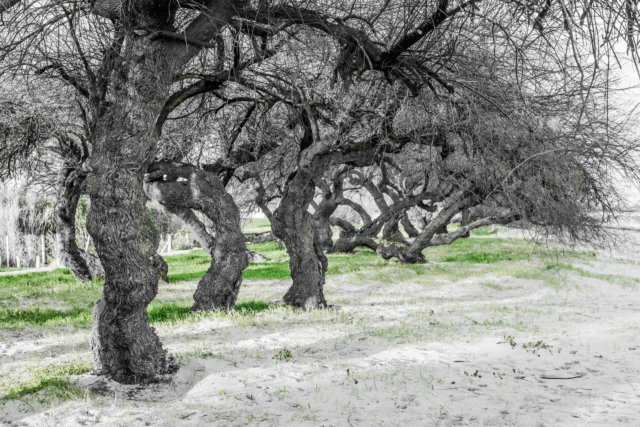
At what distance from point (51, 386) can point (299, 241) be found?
6504mm

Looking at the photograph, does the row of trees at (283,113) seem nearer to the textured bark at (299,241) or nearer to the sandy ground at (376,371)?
the textured bark at (299,241)

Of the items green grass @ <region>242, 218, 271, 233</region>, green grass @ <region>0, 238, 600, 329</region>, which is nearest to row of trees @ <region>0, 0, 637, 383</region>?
green grass @ <region>0, 238, 600, 329</region>

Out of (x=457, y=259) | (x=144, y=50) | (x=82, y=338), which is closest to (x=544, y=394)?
(x=144, y=50)

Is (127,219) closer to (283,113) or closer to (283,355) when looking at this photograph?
(283,355)

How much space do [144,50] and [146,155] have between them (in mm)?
1252

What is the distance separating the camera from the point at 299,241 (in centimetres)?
1203

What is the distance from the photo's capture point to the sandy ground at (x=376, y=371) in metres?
5.71

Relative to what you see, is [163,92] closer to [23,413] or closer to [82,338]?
[23,413]

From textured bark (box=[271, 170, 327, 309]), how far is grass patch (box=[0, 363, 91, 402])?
553 cm

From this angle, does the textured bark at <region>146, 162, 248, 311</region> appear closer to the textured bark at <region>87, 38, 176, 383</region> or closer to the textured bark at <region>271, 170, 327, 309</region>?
the textured bark at <region>271, 170, 327, 309</region>

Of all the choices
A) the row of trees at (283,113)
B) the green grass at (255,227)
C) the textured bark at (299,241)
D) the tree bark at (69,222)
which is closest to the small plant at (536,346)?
the row of trees at (283,113)

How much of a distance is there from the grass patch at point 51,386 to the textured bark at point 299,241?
5.53m

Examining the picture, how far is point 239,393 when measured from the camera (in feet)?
20.7

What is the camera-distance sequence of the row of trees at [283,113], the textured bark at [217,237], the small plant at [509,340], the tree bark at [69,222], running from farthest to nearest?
the tree bark at [69,222] < the textured bark at [217,237] < the small plant at [509,340] < the row of trees at [283,113]
